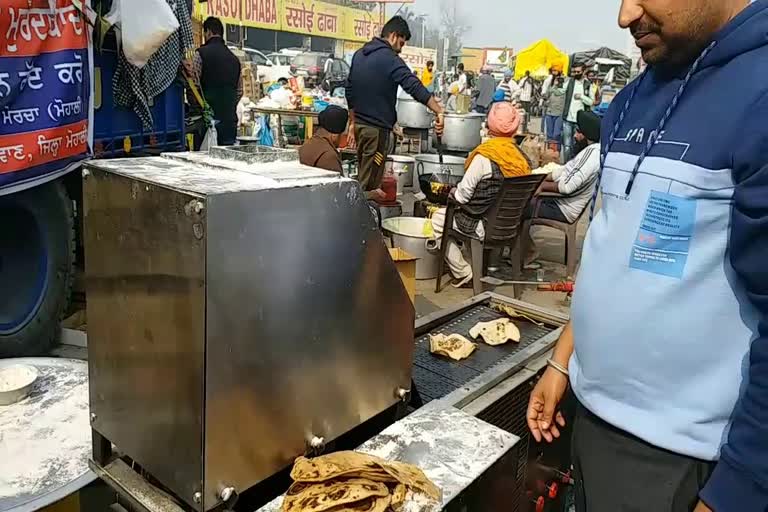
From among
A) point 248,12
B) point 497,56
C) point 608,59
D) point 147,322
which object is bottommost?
point 147,322

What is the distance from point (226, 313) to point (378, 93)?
5.18 meters

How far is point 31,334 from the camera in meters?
3.16

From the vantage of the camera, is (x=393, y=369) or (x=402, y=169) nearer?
(x=393, y=369)

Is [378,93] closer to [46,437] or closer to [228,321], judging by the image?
[46,437]

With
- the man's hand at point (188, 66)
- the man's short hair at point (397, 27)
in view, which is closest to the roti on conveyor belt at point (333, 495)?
the man's hand at point (188, 66)

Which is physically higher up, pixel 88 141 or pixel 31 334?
pixel 88 141

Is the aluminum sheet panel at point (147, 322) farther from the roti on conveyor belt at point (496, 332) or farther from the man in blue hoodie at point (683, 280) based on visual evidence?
the roti on conveyor belt at point (496, 332)

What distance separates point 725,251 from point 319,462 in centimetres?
86

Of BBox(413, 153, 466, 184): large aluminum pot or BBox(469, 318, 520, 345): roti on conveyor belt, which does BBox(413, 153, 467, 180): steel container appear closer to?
BBox(413, 153, 466, 184): large aluminum pot

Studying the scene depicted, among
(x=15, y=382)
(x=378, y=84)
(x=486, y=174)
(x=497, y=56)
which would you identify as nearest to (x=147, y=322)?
(x=15, y=382)

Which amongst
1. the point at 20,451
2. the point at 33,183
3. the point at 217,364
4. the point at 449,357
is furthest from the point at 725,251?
the point at 33,183

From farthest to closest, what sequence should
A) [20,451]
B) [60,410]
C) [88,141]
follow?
[88,141] → [60,410] → [20,451]

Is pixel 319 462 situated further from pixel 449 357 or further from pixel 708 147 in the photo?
pixel 449 357

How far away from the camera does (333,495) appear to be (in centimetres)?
122
